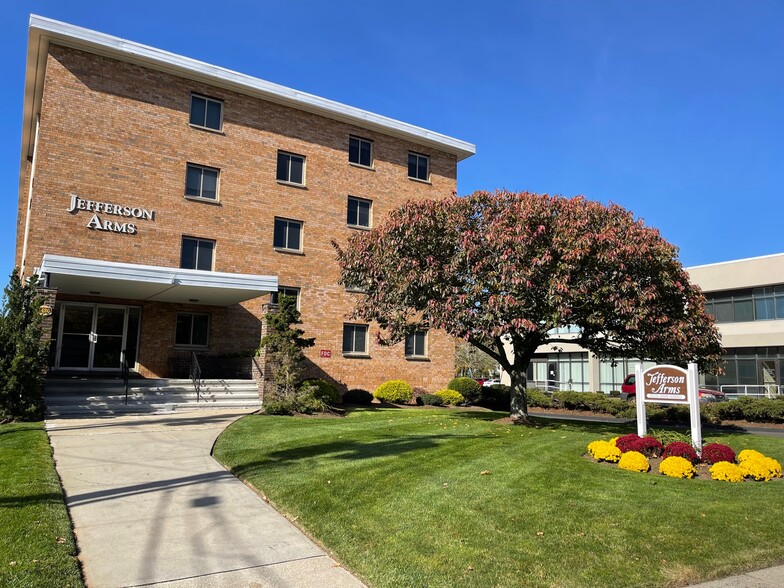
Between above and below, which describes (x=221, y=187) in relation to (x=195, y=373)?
above

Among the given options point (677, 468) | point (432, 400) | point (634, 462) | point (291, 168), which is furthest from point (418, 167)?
point (677, 468)

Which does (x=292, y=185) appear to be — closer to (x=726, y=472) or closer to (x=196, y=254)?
(x=196, y=254)

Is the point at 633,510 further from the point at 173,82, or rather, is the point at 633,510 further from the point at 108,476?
the point at 173,82

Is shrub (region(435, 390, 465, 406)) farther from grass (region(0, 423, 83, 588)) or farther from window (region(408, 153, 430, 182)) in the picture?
grass (region(0, 423, 83, 588))

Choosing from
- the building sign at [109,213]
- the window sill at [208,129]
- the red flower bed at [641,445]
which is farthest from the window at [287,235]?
the red flower bed at [641,445]

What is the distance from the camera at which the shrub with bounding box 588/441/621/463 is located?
30.9 feet

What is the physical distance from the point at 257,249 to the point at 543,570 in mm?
20437

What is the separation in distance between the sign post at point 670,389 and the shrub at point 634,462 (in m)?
1.67

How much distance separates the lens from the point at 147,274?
687 inches

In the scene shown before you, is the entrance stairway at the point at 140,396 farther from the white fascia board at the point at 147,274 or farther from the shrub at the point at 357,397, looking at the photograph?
the shrub at the point at 357,397

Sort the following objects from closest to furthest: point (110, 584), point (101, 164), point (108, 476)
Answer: point (110, 584) < point (108, 476) < point (101, 164)

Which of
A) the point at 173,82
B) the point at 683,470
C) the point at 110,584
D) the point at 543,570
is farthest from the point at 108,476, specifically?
the point at 173,82

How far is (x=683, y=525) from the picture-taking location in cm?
603

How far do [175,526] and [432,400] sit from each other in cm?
1949
